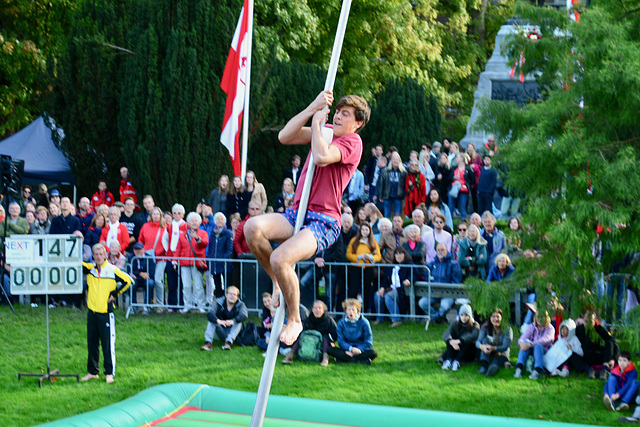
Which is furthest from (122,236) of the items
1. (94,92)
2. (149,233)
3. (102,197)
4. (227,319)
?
(94,92)

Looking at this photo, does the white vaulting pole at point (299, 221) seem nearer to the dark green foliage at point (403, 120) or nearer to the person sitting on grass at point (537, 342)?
the person sitting on grass at point (537, 342)

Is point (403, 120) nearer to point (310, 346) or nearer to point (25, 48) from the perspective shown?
point (25, 48)

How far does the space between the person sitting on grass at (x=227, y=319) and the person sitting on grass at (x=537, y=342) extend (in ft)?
11.5

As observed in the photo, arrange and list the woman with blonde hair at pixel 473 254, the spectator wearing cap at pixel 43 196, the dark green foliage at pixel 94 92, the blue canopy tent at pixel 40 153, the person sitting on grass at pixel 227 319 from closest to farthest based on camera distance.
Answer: the person sitting on grass at pixel 227 319 < the woman with blonde hair at pixel 473 254 < the spectator wearing cap at pixel 43 196 < the dark green foliage at pixel 94 92 < the blue canopy tent at pixel 40 153

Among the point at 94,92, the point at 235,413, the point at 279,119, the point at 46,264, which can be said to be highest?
the point at 94,92

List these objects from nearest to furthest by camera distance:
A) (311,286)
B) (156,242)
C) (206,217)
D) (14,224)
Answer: (311,286), (156,242), (206,217), (14,224)

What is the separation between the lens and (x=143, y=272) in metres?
13.1

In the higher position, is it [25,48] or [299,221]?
[25,48]

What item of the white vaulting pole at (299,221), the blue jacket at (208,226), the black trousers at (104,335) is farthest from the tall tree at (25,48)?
the white vaulting pole at (299,221)

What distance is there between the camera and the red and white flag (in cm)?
1315

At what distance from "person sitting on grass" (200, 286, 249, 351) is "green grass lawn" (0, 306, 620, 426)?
16 centimetres

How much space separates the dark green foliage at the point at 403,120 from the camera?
68.7 ft

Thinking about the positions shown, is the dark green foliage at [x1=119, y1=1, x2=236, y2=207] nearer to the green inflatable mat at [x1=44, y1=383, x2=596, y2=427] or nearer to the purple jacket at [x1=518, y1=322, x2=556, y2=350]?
the green inflatable mat at [x1=44, y1=383, x2=596, y2=427]

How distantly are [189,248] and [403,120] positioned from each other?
9.20m
